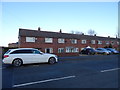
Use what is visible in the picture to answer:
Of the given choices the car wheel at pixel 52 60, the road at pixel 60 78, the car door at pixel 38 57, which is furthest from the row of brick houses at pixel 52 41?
the road at pixel 60 78

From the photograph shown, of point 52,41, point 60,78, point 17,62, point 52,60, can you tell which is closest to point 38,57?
point 52,60

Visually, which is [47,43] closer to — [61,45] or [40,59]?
[61,45]

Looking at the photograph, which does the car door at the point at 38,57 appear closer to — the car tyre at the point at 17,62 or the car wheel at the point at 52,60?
the car wheel at the point at 52,60

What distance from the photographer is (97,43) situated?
40562 millimetres

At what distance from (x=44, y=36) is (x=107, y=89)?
85.5 ft

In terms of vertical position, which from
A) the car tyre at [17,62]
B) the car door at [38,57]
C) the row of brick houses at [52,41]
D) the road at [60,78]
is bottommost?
the road at [60,78]

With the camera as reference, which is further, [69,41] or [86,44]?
[86,44]

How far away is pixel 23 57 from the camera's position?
10.8 metres

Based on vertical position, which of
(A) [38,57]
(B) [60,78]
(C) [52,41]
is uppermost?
(C) [52,41]

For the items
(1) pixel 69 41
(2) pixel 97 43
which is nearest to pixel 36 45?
(1) pixel 69 41

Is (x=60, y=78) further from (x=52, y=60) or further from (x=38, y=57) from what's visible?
(x=52, y=60)

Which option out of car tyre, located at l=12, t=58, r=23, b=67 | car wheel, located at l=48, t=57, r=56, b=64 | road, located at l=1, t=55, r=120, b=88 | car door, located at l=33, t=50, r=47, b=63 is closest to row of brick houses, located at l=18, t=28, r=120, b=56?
car wheel, located at l=48, t=57, r=56, b=64

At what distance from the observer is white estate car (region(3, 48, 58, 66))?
10.5 m

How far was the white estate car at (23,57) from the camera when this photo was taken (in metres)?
10.5
